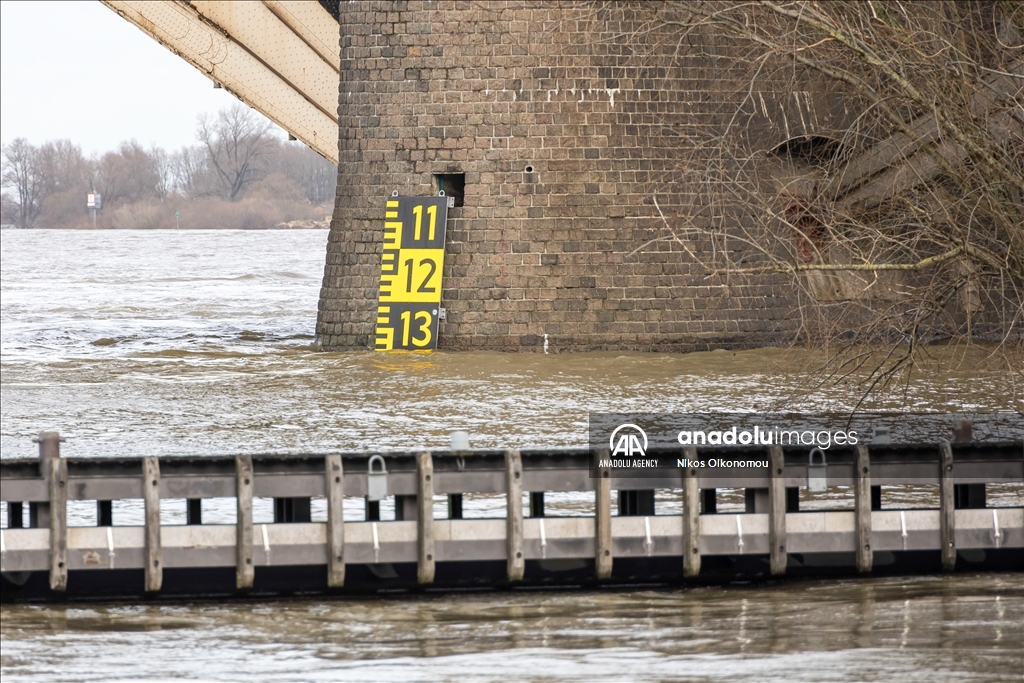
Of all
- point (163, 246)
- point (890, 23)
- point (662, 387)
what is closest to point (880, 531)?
point (890, 23)

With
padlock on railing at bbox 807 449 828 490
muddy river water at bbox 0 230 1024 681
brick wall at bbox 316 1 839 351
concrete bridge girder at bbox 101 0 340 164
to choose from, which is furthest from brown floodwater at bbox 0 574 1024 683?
concrete bridge girder at bbox 101 0 340 164

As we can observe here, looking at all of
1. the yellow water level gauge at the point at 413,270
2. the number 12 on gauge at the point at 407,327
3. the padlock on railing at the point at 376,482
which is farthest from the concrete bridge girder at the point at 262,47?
the padlock on railing at the point at 376,482

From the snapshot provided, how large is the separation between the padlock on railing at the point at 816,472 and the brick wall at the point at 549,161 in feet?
38.3

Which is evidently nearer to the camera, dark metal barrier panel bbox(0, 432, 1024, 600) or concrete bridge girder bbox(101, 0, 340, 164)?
dark metal barrier panel bbox(0, 432, 1024, 600)

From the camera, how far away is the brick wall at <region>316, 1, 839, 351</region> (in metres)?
20.0

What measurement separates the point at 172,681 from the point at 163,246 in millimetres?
71420

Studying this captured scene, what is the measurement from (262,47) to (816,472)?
17855mm

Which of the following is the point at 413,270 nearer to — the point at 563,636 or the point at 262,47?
the point at 262,47

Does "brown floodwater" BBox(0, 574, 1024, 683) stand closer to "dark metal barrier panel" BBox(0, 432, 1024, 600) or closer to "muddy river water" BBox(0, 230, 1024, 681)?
"muddy river water" BBox(0, 230, 1024, 681)

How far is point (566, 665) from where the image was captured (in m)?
6.96

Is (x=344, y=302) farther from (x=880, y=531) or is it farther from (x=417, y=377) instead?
(x=880, y=531)

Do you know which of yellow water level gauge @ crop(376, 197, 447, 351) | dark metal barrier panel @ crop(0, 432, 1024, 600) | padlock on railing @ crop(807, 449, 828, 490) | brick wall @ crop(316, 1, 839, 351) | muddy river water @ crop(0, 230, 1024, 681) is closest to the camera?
muddy river water @ crop(0, 230, 1024, 681)

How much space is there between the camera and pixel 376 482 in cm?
806

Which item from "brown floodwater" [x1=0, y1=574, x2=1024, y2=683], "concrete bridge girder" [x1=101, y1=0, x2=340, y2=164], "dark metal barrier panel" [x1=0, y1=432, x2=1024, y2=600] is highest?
"concrete bridge girder" [x1=101, y1=0, x2=340, y2=164]
